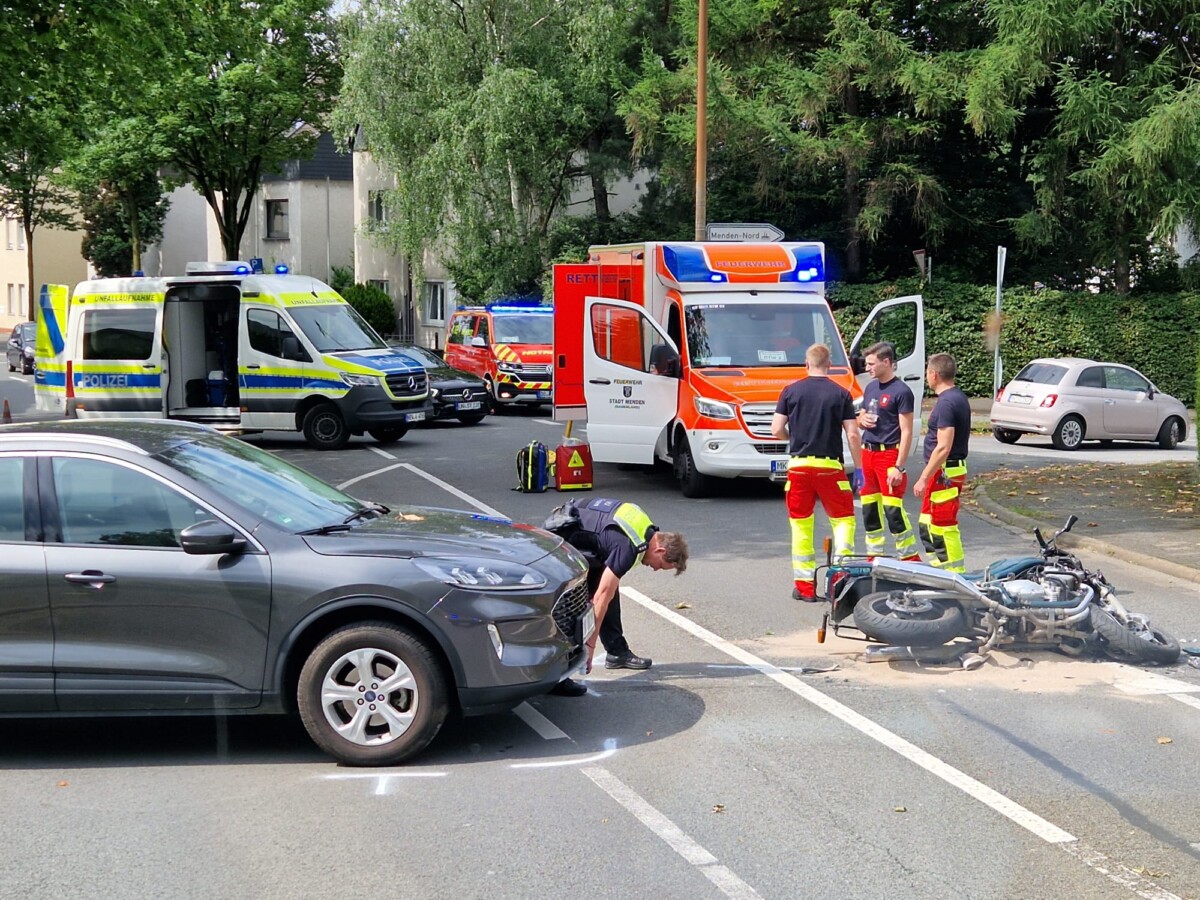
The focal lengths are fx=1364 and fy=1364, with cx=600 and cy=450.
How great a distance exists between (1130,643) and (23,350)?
41331mm

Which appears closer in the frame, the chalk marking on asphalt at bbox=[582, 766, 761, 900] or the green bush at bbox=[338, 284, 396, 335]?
the chalk marking on asphalt at bbox=[582, 766, 761, 900]

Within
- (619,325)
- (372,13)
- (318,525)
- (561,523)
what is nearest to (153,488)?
(318,525)

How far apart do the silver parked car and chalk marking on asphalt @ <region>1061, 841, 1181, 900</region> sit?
1779 centimetres

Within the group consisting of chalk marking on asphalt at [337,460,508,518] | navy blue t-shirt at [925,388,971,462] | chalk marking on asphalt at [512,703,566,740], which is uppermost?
navy blue t-shirt at [925,388,971,462]

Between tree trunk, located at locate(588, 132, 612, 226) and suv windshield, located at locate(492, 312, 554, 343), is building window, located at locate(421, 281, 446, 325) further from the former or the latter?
suv windshield, located at locate(492, 312, 554, 343)

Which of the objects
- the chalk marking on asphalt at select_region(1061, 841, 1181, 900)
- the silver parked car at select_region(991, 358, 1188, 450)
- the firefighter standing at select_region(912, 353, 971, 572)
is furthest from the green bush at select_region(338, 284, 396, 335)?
the chalk marking on asphalt at select_region(1061, 841, 1181, 900)

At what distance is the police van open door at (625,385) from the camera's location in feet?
50.4

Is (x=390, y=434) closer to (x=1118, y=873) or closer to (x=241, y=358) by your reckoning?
(x=241, y=358)

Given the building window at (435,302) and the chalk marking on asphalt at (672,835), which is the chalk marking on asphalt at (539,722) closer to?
the chalk marking on asphalt at (672,835)

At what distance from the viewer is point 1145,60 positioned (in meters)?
29.3

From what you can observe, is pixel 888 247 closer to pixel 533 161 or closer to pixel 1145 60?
pixel 1145 60

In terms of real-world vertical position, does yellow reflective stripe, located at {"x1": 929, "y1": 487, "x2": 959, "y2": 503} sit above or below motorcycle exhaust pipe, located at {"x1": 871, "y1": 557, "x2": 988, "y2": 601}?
above

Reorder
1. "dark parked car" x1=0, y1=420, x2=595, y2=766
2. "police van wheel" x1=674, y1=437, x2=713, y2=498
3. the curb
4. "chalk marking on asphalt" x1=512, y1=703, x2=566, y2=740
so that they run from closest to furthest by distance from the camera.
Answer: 1. "dark parked car" x1=0, y1=420, x2=595, y2=766
2. "chalk marking on asphalt" x1=512, y1=703, x2=566, y2=740
3. the curb
4. "police van wheel" x1=674, y1=437, x2=713, y2=498

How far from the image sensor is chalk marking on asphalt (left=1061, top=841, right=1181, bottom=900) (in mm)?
4762
